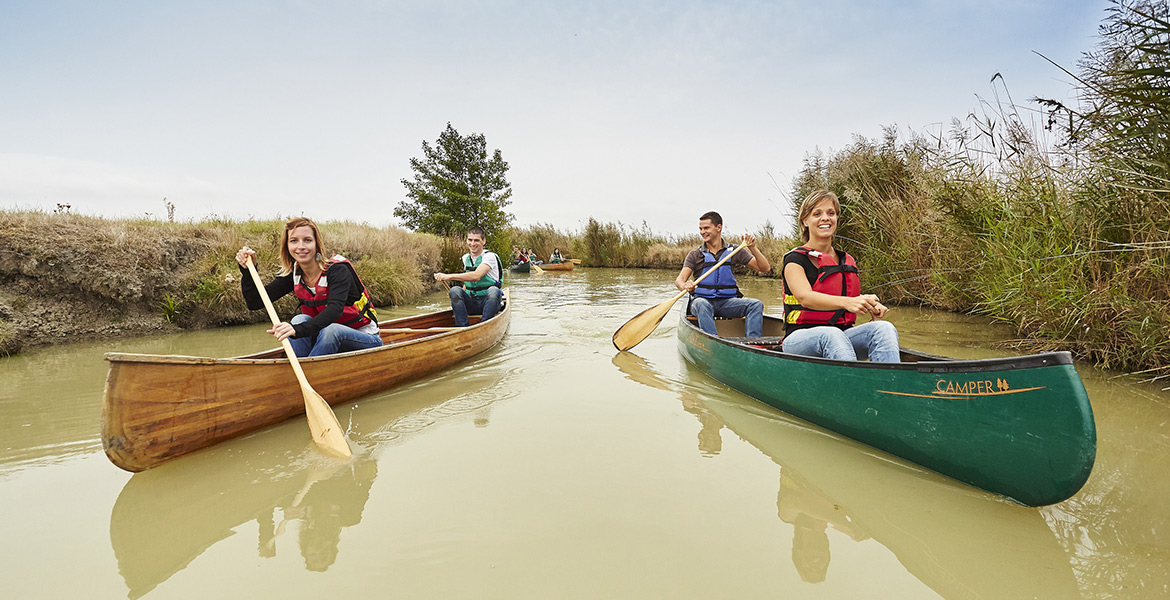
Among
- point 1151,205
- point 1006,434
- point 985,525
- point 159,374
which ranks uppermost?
point 1151,205

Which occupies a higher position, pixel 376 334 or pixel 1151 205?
pixel 1151 205

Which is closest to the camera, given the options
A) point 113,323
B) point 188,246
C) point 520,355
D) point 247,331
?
point 520,355

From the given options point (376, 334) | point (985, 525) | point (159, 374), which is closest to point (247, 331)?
point (376, 334)

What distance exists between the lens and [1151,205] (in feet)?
12.9

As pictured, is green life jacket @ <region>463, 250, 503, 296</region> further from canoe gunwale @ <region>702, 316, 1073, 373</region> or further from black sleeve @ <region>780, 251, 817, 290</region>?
canoe gunwale @ <region>702, 316, 1073, 373</region>

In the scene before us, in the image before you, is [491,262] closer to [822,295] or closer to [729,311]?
[729,311]

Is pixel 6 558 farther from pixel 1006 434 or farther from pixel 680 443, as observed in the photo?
pixel 1006 434

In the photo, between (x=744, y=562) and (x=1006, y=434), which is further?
(x=1006, y=434)

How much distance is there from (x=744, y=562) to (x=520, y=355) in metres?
4.10

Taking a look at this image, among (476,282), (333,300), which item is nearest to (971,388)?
(333,300)

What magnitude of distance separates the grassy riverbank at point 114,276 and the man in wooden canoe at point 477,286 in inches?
125

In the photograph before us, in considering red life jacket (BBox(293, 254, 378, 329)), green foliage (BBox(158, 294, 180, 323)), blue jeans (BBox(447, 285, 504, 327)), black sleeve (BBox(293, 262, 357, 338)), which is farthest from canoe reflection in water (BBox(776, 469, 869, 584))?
green foliage (BBox(158, 294, 180, 323))

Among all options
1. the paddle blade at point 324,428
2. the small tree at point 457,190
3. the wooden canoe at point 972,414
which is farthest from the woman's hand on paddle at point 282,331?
the small tree at point 457,190

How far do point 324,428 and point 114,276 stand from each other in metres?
5.80
